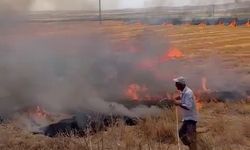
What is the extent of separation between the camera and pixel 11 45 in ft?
64.3

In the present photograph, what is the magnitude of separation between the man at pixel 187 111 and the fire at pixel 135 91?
6.30 metres

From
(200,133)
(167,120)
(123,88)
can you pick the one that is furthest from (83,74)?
(200,133)

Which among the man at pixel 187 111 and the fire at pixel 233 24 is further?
the fire at pixel 233 24

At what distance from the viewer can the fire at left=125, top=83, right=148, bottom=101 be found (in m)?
16.0

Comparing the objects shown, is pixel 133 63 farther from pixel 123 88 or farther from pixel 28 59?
pixel 28 59

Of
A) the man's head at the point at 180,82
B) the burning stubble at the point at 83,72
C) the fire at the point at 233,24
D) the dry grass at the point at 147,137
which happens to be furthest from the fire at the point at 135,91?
the fire at the point at 233,24

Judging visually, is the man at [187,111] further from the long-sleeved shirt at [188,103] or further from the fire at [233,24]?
the fire at [233,24]

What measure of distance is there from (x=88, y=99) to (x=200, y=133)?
4604 mm

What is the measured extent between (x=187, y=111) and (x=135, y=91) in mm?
7062

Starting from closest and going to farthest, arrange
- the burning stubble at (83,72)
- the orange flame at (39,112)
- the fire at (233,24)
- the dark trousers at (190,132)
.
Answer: the dark trousers at (190,132)
the orange flame at (39,112)
the burning stubble at (83,72)
the fire at (233,24)

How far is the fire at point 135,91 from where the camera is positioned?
16019 mm

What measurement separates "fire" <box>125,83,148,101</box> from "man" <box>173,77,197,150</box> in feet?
20.7

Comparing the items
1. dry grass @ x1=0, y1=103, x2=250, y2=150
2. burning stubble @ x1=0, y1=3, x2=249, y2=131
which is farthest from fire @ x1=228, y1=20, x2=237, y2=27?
dry grass @ x1=0, y1=103, x2=250, y2=150

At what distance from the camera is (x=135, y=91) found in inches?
649
